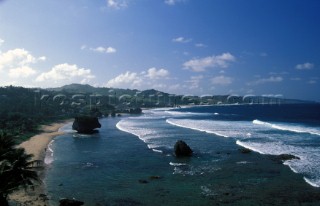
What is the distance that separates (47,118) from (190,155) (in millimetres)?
83036

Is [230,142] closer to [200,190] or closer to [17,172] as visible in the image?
[200,190]

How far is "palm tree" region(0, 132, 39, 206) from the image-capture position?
Result: 27047 mm

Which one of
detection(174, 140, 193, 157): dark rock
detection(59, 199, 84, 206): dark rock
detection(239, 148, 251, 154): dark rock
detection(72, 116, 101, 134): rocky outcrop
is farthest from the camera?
detection(72, 116, 101, 134): rocky outcrop

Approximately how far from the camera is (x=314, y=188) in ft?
118

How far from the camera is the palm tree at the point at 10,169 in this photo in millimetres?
27047

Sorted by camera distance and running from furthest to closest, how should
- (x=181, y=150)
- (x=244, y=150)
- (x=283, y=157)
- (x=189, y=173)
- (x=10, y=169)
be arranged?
(x=244, y=150) → (x=181, y=150) → (x=283, y=157) → (x=189, y=173) → (x=10, y=169)

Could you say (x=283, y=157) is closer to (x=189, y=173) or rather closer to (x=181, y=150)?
(x=181, y=150)

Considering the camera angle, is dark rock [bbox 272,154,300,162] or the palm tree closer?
the palm tree

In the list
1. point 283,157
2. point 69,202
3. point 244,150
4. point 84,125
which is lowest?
point 69,202


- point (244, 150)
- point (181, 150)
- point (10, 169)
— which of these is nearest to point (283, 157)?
point (244, 150)

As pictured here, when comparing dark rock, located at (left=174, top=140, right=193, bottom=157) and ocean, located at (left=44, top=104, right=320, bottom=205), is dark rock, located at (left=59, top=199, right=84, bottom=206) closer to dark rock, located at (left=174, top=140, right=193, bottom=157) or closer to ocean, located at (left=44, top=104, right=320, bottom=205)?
ocean, located at (left=44, top=104, right=320, bottom=205)

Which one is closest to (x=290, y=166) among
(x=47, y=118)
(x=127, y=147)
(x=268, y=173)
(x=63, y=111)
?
A: (x=268, y=173)

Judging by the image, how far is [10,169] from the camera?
27656 mm

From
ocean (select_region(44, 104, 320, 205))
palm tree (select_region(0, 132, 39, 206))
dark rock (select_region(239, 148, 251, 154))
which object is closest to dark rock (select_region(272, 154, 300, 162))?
ocean (select_region(44, 104, 320, 205))
